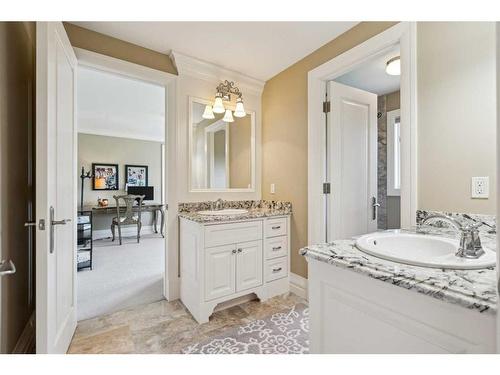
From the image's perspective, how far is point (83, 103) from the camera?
3.71 metres

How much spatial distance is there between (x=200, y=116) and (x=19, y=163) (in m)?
1.48

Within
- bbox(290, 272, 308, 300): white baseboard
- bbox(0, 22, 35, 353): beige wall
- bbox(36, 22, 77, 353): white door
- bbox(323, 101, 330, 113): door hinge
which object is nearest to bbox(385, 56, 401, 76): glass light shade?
bbox(323, 101, 330, 113): door hinge

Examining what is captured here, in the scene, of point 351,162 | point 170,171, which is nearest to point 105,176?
point 170,171

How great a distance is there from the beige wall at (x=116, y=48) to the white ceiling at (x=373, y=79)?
6.10 feet

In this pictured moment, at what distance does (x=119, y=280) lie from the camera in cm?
277

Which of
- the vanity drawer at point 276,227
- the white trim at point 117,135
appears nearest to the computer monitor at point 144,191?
the white trim at point 117,135

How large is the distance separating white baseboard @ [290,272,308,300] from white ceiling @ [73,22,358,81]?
7.12 feet

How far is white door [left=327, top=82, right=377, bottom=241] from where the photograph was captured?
219 cm

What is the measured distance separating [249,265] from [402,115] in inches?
65.2

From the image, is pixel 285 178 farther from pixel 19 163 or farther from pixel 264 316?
pixel 19 163

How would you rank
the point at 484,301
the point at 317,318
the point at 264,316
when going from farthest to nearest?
the point at 264,316
the point at 317,318
the point at 484,301

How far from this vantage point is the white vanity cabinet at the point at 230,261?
6.28 feet

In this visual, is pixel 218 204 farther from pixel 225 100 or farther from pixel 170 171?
pixel 225 100
